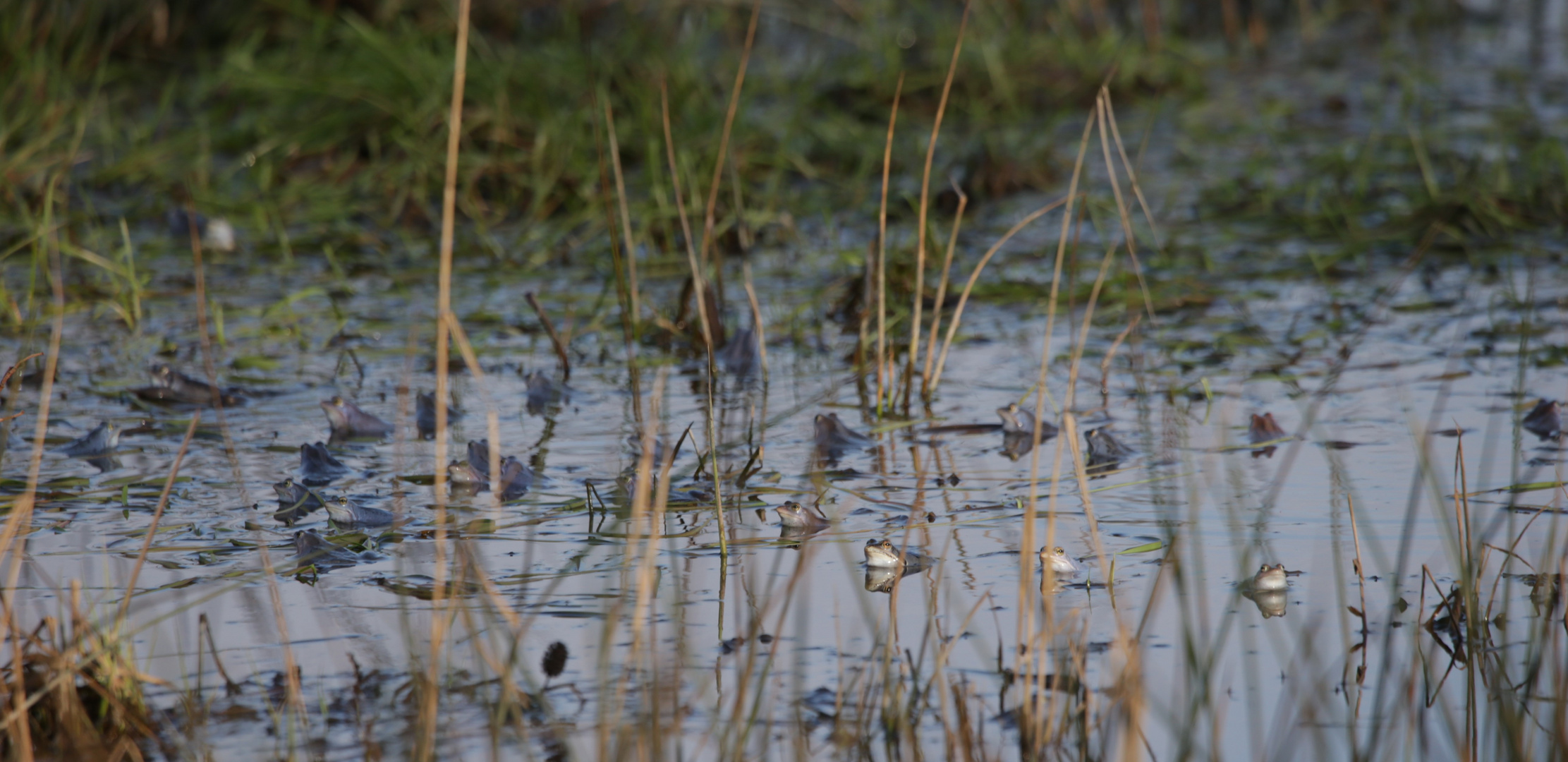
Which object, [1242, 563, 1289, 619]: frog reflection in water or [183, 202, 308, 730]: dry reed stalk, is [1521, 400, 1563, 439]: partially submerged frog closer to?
[1242, 563, 1289, 619]: frog reflection in water

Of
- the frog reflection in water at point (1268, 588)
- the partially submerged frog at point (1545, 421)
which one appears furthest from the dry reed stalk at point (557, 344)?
the partially submerged frog at point (1545, 421)

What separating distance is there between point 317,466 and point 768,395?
91 centimetres

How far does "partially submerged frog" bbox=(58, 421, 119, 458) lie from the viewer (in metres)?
2.88

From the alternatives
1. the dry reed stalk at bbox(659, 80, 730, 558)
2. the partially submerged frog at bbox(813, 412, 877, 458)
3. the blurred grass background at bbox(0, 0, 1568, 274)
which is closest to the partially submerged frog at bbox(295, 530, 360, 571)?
the dry reed stalk at bbox(659, 80, 730, 558)

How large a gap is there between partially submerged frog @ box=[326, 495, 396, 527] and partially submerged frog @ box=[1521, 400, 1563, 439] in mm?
1847

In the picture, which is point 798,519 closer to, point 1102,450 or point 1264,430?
point 1102,450

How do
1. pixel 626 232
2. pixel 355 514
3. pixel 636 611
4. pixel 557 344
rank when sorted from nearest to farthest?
pixel 636 611 < pixel 355 514 < pixel 626 232 < pixel 557 344

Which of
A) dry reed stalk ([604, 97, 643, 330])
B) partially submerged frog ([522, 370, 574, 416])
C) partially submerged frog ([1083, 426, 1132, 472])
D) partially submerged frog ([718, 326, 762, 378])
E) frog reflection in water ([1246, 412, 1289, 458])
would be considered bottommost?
partially submerged frog ([1083, 426, 1132, 472])

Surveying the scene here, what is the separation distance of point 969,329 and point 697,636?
1918mm

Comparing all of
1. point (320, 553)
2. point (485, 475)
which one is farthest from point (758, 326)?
point (320, 553)

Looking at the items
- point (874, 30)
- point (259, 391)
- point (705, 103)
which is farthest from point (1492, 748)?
point (874, 30)

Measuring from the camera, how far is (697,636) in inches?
80.3

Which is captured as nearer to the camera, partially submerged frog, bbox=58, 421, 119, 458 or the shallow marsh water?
the shallow marsh water

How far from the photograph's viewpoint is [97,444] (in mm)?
2889
